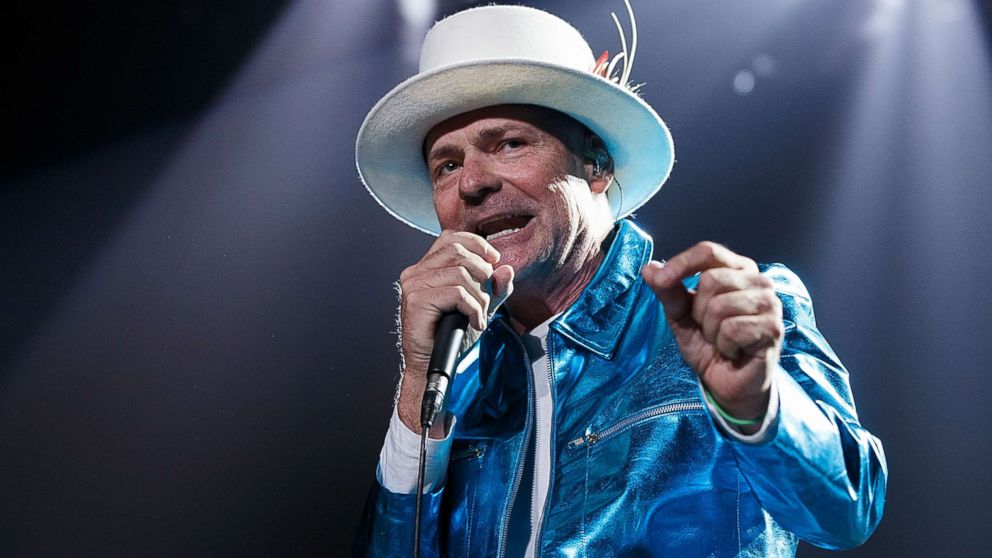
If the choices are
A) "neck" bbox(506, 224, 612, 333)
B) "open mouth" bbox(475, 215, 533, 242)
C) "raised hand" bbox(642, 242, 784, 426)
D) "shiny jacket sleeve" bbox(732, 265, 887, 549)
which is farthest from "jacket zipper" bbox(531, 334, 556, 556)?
"raised hand" bbox(642, 242, 784, 426)

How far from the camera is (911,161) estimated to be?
9.28 ft

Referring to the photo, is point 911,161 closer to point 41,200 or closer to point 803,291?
point 803,291

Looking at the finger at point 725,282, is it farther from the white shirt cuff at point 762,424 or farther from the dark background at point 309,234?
the dark background at point 309,234

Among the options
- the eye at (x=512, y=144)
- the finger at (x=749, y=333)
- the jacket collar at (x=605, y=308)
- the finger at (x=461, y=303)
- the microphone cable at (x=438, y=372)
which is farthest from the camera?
the eye at (x=512, y=144)

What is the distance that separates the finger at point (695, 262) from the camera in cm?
101

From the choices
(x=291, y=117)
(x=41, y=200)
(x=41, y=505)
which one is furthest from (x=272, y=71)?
(x=41, y=505)

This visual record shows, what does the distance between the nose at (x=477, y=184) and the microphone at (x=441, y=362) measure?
0.46m

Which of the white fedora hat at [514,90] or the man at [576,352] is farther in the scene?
the white fedora hat at [514,90]

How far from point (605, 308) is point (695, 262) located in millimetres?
734

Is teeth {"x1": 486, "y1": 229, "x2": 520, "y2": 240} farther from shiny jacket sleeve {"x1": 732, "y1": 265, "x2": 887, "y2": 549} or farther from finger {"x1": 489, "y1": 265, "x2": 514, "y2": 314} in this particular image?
shiny jacket sleeve {"x1": 732, "y1": 265, "x2": 887, "y2": 549}

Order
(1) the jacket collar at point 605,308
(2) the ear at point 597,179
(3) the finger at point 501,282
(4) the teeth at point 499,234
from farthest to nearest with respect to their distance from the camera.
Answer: (2) the ear at point 597,179
(4) the teeth at point 499,234
(1) the jacket collar at point 605,308
(3) the finger at point 501,282

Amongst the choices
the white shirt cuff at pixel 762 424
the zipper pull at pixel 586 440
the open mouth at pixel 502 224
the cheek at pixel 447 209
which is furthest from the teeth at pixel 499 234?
the white shirt cuff at pixel 762 424

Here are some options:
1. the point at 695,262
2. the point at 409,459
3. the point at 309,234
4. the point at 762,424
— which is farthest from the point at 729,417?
the point at 309,234

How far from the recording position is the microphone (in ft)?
4.33
